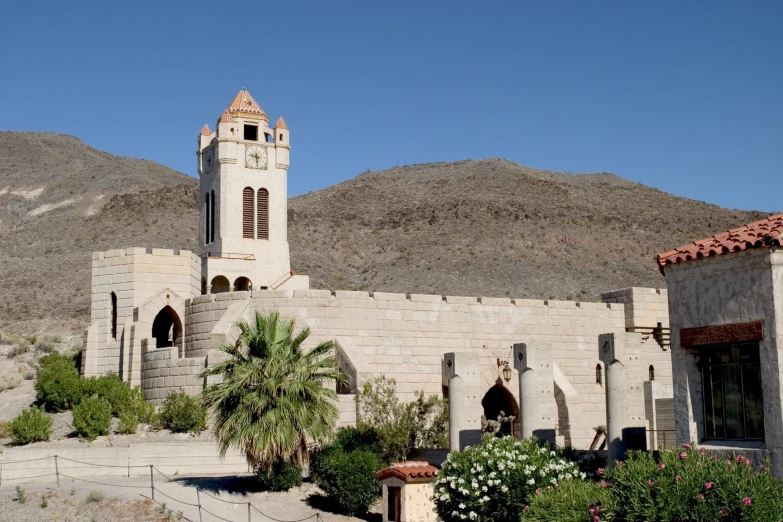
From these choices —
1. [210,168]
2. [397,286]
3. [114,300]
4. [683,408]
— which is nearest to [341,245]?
[397,286]

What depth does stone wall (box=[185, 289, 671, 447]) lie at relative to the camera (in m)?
30.7

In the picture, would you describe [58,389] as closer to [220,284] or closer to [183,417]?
[183,417]

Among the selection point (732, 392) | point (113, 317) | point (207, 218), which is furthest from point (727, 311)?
point (207, 218)

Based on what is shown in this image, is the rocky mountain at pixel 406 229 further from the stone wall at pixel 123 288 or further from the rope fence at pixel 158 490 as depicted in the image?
the rope fence at pixel 158 490

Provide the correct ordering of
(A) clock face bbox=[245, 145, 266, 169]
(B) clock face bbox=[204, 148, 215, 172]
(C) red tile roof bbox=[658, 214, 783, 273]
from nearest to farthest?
(C) red tile roof bbox=[658, 214, 783, 273] < (A) clock face bbox=[245, 145, 266, 169] < (B) clock face bbox=[204, 148, 215, 172]

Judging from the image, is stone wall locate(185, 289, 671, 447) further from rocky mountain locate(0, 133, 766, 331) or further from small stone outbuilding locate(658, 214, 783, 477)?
rocky mountain locate(0, 133, 766, 331)

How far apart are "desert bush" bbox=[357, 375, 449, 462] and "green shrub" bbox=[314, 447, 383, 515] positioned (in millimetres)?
2275

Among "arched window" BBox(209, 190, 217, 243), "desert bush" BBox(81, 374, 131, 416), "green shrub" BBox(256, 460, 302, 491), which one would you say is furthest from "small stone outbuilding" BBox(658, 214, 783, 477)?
"arched window" BBox(209, 190, 217, 243)

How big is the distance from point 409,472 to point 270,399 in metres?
3.67

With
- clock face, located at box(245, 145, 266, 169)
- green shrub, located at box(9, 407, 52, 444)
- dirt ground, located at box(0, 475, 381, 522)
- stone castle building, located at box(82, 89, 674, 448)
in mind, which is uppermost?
clock face, located at box(245, 145, 266, 169)

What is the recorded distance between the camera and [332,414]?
79.8ft

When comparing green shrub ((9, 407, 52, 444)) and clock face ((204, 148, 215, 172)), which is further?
clock face ((204, 148, 215, 172))

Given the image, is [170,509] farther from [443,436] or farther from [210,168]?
[210,168]

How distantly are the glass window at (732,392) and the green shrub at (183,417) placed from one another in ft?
52.9
